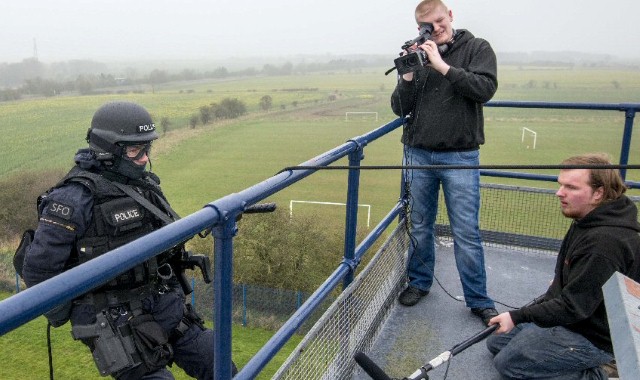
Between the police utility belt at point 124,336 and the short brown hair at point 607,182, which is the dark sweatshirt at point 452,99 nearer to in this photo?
the short brown hair at point 607,182

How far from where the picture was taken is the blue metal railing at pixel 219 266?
3.39 ft

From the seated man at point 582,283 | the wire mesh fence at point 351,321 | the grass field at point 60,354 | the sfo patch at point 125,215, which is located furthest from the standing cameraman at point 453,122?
the grass field at point 60,354

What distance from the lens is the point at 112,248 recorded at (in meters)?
2.75

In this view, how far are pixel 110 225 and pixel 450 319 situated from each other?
2.27 m

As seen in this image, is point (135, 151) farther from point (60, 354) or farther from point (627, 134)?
point (60, 354)

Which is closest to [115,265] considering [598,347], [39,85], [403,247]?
[598,347]

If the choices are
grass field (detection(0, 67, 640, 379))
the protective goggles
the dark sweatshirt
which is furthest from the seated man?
grass field (detection(0, 67, 640, 379))

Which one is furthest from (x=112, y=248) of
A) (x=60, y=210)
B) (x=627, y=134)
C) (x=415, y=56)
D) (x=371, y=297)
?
(x=627, y=134)

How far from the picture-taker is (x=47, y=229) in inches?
103

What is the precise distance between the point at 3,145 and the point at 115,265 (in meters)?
96.2

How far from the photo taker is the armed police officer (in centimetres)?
262

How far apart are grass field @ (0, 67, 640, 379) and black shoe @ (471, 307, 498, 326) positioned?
98.7ft

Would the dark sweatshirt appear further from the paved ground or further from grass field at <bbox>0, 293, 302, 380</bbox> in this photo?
grass field at <bbox>0, 293, 302, 380</bbox>

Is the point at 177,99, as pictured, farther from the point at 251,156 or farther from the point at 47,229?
the point at 47,229
